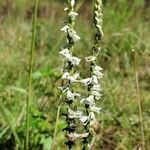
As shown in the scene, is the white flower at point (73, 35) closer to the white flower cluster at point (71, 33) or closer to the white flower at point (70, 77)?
the white flower cluster at point (71, 33)

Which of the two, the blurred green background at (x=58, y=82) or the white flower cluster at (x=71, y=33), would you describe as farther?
the blurred green background at (x=58, y=82)

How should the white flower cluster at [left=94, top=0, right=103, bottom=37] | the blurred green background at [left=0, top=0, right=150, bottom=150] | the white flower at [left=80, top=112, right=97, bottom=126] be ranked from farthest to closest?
the blurred green background at [left=0, top=0, right=150, bottom=150] < the white flower at [left=80, top=112, right=97, bottom=126] < the white flower cluster at [left=94, top=0, right=103, bottom=37]

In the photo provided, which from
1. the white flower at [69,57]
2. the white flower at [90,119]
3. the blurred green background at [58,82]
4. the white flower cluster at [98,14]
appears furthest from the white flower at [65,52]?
the blurred green background at [58,82]

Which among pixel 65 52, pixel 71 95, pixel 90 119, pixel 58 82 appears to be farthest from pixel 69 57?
pixel 58 82

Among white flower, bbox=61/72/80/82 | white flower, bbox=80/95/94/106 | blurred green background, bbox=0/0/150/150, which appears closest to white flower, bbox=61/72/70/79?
white flower, bbox=61/72/80/82

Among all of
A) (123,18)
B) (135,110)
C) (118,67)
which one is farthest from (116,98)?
(123,18)

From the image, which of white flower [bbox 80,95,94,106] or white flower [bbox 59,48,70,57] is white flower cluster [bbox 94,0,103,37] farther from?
white flower [bbox 80,95,94,106]

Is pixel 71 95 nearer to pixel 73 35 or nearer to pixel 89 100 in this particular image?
pixel 89 100

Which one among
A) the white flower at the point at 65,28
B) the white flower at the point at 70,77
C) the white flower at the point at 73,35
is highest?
Answer: the white flower at the point at 65,28
